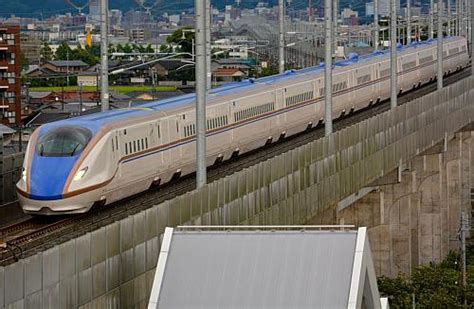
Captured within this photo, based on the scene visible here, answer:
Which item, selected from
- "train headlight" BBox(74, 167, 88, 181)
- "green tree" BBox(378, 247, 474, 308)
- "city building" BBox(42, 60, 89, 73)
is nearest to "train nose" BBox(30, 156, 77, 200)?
"train headlight" BBox(74, 167, 88, 181)

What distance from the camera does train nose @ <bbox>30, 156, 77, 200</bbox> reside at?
88.4ft

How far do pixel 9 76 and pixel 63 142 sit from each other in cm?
5235

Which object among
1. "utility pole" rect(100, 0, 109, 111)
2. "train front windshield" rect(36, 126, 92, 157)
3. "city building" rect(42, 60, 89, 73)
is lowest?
"city building" rect(42, 60, 89, 73)

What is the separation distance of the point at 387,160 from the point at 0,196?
16835mm

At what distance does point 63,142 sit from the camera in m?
28.2

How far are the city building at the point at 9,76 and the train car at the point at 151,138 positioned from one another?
22.9 metres

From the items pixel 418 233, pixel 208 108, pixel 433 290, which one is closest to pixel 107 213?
pixel 208 108

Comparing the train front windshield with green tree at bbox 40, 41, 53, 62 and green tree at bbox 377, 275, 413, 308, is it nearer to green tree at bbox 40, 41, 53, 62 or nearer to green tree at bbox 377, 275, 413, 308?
green tree at bbox 377, 275, 413, 308

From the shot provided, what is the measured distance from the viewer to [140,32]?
144 meters

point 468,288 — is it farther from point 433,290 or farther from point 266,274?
point 266,274

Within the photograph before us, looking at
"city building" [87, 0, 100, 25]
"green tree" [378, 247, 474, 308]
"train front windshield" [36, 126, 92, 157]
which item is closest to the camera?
"train front windshield" [36, 126, 92, 157]

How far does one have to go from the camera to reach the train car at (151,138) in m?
27.5

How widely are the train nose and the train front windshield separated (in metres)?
0.19

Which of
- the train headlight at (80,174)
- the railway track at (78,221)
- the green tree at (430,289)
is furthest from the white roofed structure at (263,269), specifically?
the green tree at (430,289)
